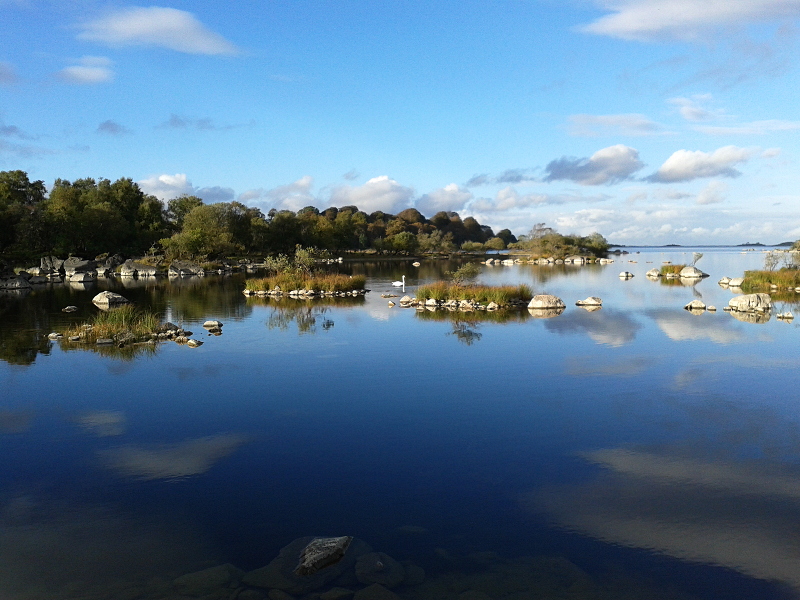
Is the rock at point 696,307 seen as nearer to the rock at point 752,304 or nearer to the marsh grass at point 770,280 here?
the rock at point 752,304

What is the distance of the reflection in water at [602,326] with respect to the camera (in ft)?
69.9

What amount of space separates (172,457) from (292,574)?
438 cm

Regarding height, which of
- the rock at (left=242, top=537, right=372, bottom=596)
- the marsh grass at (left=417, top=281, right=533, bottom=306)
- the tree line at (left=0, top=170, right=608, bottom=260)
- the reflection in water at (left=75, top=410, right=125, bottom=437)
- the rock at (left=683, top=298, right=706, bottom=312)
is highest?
the tree line at (left=0, top=170, right=608, bottom=260)

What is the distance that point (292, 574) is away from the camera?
21.2ft

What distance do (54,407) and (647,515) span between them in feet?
38.2

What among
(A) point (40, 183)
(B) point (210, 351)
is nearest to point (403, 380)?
(B) point (210, 351)

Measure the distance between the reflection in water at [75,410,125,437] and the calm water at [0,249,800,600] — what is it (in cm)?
8

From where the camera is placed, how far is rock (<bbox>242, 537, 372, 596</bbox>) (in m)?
6.29

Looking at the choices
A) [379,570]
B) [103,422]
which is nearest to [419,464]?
[379,570]

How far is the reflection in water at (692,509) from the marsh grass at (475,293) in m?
21.6

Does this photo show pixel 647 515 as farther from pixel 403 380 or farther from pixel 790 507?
pixel 403 380

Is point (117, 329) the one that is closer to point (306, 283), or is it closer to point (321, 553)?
point (321, 553)

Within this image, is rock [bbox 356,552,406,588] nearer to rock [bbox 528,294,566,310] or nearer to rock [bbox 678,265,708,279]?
rock [bbox 528,294,566,310]

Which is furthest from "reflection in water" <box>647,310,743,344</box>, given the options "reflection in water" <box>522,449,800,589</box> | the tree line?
the tree line
